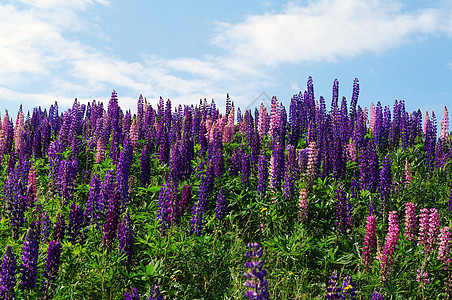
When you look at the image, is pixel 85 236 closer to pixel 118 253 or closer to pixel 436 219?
pixel 118 253

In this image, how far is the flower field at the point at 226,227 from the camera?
17.7ft

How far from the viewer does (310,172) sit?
8.96m

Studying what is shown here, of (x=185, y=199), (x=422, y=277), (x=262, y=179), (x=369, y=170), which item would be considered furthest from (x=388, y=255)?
(x=185, y=199)

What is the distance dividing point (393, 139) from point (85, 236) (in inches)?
366

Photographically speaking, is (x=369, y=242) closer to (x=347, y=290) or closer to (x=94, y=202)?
(x=347, y=290)

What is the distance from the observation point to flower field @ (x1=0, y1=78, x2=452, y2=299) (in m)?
5.39

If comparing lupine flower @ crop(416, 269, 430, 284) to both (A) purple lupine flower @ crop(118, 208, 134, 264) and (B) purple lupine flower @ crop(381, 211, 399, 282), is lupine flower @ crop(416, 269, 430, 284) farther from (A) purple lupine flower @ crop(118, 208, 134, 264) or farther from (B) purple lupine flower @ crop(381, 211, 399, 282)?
(A) purple lupine flower @ crop(118, 208, 134, 264)

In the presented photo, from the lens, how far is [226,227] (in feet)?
24.5

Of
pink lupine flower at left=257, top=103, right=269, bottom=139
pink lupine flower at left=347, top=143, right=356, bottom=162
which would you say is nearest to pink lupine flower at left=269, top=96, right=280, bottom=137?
pink lupine flower at left=257, top=103, right=269, bottom=139

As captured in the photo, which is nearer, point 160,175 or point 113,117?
point 160,175

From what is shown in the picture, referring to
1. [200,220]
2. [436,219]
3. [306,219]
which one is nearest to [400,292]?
[436,219]

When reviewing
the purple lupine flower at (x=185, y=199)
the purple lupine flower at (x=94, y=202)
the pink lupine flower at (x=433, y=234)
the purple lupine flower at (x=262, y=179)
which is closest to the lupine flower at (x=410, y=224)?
the pink lupine flower at (x=433, y=234)

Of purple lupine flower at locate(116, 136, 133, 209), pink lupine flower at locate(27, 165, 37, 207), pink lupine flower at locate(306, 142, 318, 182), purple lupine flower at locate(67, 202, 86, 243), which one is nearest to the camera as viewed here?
purple lupine flower at locate(67, 202, 86, 243)

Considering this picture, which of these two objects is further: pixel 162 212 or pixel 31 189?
pixel 31 189
